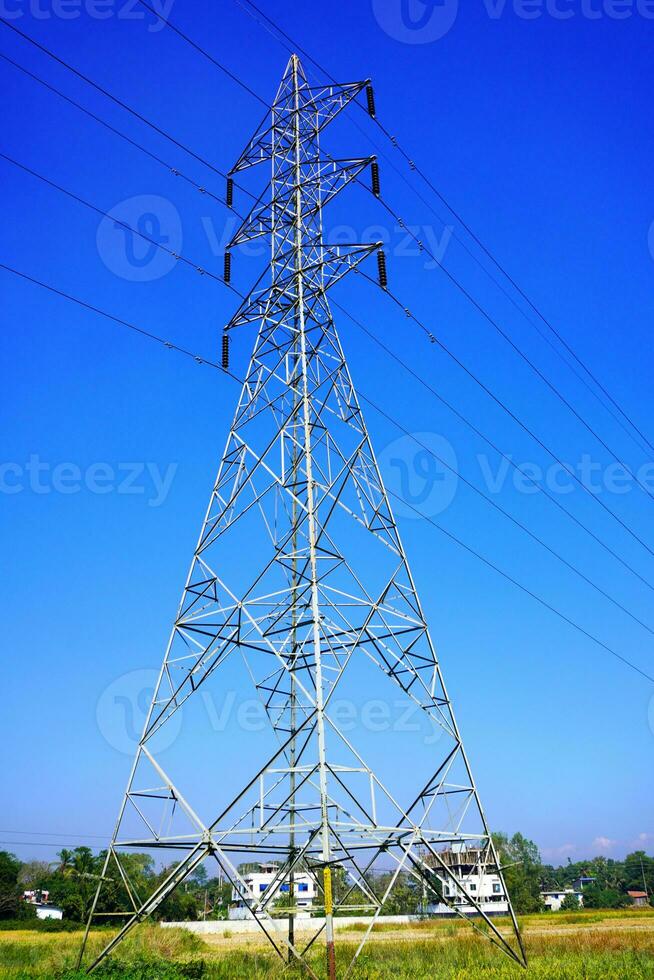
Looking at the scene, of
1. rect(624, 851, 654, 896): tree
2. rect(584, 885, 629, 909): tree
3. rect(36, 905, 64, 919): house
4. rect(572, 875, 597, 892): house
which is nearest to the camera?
rect(36, 905, 64, 919): house

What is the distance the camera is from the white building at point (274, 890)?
19156 millimetres

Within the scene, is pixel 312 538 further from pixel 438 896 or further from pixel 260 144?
pixel 260 144

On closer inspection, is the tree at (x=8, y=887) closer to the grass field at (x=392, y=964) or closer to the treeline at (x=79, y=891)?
the treeline at (x=79, y=891)

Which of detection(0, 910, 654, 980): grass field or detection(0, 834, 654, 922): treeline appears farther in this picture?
detection(0, 834, 654, 922): treeline

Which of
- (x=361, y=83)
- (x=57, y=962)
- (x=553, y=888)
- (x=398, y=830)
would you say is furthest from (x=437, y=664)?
(x=553, y=888)

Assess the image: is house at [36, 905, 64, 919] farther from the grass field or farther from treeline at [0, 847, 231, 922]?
the grass field

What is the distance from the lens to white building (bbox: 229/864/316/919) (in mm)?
19156

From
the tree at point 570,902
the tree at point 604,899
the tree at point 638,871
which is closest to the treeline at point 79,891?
the tree at point 570,902

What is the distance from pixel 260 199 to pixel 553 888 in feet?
625

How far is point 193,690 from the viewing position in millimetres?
20188

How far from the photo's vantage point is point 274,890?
1948cm

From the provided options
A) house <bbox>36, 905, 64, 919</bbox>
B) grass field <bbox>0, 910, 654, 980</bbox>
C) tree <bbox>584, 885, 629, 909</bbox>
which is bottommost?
tree <bbox>584, 885, 629, 909</bbox>

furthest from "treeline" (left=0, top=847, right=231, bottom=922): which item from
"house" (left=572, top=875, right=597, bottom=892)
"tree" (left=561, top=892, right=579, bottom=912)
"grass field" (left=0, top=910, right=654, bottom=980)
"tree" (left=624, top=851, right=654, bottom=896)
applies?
"house" (left=572, top=875, right=597, bottom=892)

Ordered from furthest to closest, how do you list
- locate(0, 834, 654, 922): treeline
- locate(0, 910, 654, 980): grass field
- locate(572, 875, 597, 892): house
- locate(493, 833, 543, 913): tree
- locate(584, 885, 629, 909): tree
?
locate(572, 875, 597, 892): house
locate(584, 885, 629, 909): tree
locate(493, 833, 543, 913): tree
locate(0, 834, 654, 922): treeline
locate(0, 910, 654, 980): grass field
